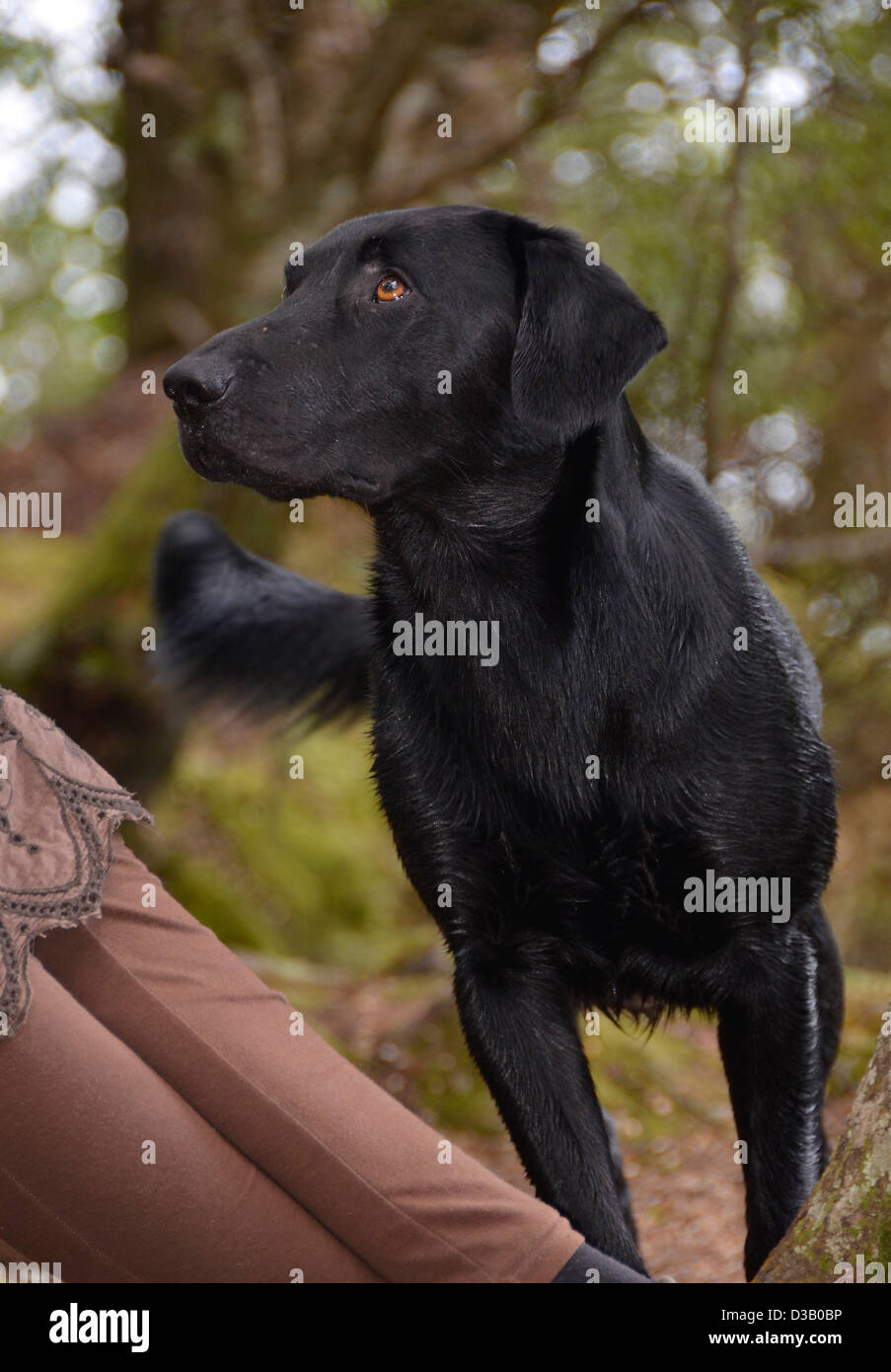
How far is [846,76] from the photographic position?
13.6 feet

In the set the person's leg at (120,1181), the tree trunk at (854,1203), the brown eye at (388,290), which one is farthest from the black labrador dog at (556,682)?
the person's leg at (120,1181)

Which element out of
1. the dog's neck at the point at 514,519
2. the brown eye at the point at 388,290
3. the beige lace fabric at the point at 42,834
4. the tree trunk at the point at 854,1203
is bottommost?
the tree trunk at the point at 854,1203

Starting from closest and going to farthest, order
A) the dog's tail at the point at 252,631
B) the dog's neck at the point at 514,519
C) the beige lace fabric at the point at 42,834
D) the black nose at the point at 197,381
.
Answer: the beige lace fabric at the point at 42,834, the black nose at the point at 197,381, the dog's neck at the point at 514,519, the dog's tail at the point at 252,631

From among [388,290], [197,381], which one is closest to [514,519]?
[388,290]

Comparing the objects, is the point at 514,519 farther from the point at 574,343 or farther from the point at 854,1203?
the point at 854,1203

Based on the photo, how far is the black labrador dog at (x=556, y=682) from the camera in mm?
2385

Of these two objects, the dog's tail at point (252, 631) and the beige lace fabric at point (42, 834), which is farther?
the dog's tail at point (252, 631)

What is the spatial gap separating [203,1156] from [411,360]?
1.37 meters

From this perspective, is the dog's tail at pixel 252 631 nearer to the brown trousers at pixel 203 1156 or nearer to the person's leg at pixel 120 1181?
the brown trousers at pixel 203 1156

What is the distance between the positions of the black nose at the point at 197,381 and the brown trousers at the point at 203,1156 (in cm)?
85

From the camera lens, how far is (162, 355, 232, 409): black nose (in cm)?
233

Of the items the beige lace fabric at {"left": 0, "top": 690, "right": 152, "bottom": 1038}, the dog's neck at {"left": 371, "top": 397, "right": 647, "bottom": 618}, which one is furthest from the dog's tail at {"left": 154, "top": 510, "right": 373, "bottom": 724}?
the beige lace fabric at {"left": 0, "top": 690, "right": 152, "bottom": 1038}

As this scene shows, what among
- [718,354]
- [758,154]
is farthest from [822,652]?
[758,154]

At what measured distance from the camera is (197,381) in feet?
7.62
